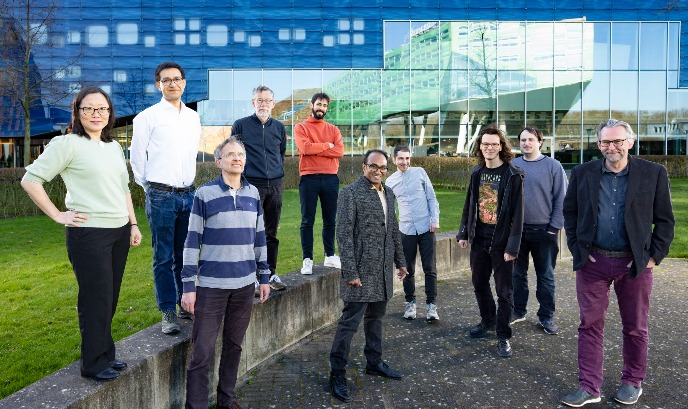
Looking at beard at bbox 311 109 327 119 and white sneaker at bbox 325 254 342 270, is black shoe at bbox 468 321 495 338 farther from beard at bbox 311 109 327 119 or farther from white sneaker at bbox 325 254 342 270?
beard at bbox 311 109 327 119

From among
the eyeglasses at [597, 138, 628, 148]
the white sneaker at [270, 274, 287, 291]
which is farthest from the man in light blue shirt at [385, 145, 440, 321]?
the eyeglasses at [597, 138, 628, 148]

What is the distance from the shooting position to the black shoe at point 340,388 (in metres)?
4.34

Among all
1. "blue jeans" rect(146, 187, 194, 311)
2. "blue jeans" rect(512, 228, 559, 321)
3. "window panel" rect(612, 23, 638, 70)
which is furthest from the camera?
"window panel" rect(612, 23, 638, 70)

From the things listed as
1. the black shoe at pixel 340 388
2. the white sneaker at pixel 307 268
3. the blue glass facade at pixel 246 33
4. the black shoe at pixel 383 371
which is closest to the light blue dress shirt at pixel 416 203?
the white sneaker at pixel 307 268

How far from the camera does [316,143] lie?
6.30 m

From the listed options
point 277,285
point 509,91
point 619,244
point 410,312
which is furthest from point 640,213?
point 509,91

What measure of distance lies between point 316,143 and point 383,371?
2557 millimetres

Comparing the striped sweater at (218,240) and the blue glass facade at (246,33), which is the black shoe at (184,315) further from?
the blue glass facade at (246,33)

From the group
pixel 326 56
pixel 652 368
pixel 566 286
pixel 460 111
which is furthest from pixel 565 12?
pixel 652 368

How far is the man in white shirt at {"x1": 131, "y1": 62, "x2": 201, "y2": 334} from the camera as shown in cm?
440

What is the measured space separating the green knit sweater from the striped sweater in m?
0.47

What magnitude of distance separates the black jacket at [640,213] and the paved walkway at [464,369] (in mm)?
1002

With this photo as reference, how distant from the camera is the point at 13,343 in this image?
16.6 feet

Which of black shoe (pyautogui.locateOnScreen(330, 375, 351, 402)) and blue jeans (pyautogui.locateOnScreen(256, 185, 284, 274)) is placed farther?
blue jeans (pyautogui.locateOnScreen(256, 185, 284, 274))
